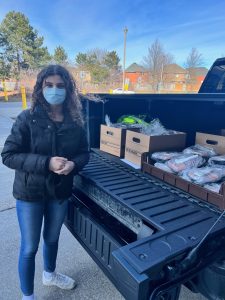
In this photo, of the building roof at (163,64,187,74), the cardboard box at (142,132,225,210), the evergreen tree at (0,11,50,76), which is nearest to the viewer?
the cardboard box at (142,132,225,210)

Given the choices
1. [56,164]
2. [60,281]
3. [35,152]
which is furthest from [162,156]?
[60,281]

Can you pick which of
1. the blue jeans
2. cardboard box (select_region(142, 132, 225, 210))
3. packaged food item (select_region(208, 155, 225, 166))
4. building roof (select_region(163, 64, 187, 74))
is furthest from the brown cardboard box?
building roof (select_region(163, 64, 187, 74))

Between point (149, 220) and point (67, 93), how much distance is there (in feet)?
3.55

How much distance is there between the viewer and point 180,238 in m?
1.22

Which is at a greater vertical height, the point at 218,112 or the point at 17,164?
the point at 218,112

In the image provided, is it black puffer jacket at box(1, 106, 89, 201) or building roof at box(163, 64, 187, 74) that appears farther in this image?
building roof at box(163, 64, 187, 74)

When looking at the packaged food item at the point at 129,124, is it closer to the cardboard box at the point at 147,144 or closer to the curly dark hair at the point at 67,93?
the cardboard box at the point at 147,144

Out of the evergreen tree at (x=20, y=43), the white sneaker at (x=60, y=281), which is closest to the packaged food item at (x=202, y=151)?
the white sneaker at (x=60, y=281)

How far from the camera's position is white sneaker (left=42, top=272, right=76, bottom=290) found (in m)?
2.24

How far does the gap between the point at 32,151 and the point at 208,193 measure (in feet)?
3.85

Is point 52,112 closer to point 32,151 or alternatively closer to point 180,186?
point 32,151

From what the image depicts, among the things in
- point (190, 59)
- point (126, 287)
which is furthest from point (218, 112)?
point (190, 59)

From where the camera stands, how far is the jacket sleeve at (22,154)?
1664mm

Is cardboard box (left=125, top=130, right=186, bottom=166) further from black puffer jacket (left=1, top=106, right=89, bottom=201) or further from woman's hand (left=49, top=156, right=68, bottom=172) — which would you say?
woman's hand (left=49, top=156, right=68, bottom=172)
